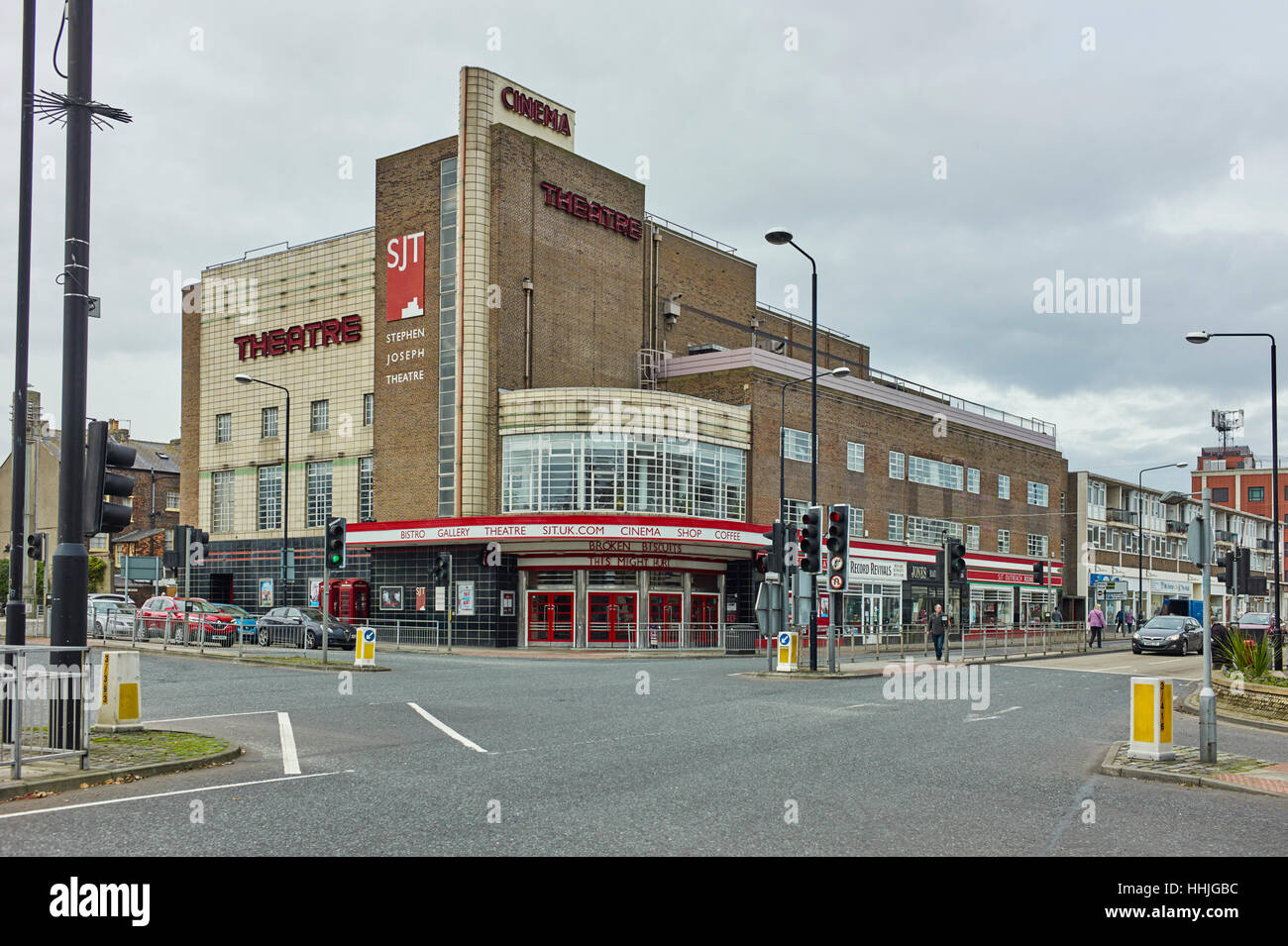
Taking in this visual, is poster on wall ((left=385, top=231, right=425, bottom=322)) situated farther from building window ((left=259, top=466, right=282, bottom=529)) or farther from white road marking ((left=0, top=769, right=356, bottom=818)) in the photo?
white road marking ((left=0, top=769, right=356, bottom=818))

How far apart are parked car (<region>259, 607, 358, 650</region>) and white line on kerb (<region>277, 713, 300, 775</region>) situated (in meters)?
19.8

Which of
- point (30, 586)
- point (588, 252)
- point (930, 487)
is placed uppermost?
point (588, 252)

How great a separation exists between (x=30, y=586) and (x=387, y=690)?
6012 centimetres

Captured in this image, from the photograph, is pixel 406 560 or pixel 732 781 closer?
pixel 732 781

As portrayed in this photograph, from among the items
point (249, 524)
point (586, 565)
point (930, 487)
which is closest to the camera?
point (586, 565)

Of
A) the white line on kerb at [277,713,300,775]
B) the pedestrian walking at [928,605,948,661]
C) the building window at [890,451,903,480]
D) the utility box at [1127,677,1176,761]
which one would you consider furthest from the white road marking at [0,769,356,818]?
the building window at [890,451,903,480]

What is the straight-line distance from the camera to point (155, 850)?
720 cm

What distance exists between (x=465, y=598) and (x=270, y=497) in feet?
46.6

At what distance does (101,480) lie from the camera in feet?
35.5

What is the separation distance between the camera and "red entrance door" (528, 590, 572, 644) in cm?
4150

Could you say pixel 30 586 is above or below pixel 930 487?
below

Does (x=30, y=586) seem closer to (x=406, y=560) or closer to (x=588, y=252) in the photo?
(x=406, y=560)
